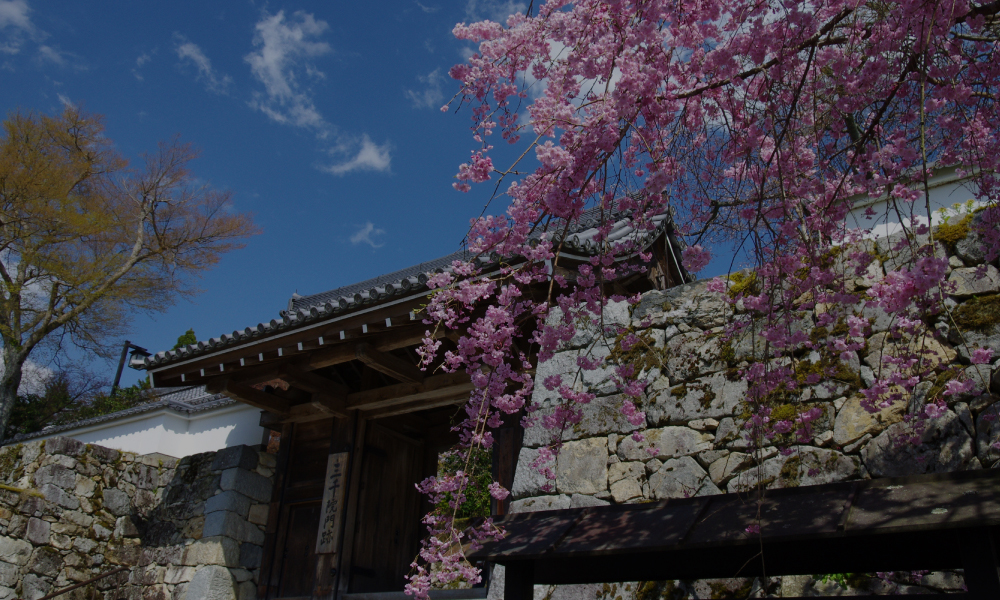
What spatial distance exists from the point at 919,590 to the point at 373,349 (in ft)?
11.5

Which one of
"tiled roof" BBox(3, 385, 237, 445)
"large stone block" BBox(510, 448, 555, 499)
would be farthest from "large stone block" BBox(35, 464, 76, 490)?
"large stone block" BBox(510, 448, 555, 499)

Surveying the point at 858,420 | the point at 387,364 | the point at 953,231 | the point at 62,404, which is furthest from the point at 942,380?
the point at 62,404

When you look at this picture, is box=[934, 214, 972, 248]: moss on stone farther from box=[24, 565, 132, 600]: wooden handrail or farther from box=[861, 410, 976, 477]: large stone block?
box=[24, 565, 132, 600]: wooden handrail

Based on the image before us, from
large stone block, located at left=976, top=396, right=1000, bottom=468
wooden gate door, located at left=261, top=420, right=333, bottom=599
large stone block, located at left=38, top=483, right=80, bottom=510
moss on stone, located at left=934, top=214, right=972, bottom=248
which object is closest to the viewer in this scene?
large stone block, located at left=976, top=396, right=1000, bottom=468

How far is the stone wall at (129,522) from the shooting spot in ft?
18.9

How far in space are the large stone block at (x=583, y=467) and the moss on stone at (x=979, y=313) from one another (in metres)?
1.91

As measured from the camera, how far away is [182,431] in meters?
7.77

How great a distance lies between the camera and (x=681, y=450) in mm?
3541

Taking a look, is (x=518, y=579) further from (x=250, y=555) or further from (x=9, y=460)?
(x=9, y=460)

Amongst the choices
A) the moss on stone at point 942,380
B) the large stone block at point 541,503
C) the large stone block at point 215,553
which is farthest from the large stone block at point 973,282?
the large stone block at point 215,553

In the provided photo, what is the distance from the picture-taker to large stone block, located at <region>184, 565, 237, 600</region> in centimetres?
545

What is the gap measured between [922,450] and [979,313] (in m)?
0.76

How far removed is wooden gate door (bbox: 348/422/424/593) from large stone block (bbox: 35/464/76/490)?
332 cm

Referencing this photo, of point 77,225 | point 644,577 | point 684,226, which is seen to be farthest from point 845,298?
point 77,225
